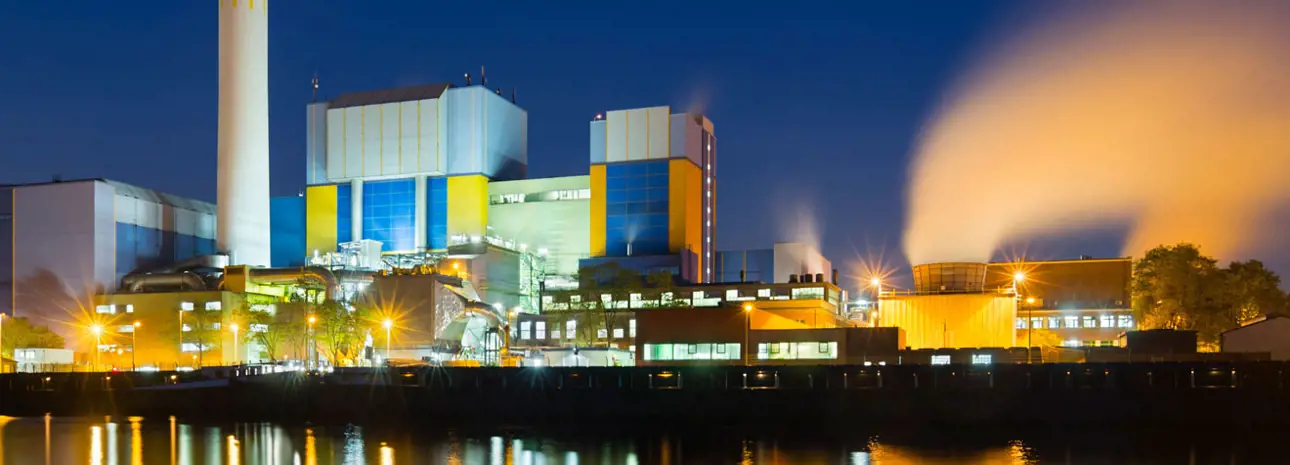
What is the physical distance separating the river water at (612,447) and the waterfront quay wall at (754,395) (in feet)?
10.8

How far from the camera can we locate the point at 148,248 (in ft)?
377

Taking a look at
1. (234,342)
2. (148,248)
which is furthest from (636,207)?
(148,248)

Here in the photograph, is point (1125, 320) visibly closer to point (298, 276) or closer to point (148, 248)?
point (298, 276)

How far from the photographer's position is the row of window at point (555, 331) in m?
97.6

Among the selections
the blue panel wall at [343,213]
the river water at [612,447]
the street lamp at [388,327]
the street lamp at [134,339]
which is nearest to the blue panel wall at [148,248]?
the street lamp at [134,339]

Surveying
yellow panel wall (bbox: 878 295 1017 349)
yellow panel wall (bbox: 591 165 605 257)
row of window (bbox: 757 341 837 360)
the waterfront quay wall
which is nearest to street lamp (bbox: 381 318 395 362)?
the waterfront quay wall

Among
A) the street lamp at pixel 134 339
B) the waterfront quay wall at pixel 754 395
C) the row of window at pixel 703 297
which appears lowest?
the waterfront quay wall at pixel 754 395

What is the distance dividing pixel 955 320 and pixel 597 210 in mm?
41689

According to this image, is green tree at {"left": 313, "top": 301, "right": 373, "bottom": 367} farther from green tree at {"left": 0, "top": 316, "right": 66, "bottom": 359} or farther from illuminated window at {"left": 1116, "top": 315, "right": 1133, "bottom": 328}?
illuminated window at {"left": 1116, "top": 315, "right": 1133, "bottom": 328}

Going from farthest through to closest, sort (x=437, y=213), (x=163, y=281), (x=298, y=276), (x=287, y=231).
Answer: (x=287, y=231) → (x=437, y=213) → (x=163, y=281) → (x=298, y=276)

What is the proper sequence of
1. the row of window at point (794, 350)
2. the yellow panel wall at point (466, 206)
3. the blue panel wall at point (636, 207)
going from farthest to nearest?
1. the yellow panel wall at point (466, 206)
2. the blue panel wall at point (636, 207)
3. the row of window at point (794, 350)

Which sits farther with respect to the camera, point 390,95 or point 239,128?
point 390,95

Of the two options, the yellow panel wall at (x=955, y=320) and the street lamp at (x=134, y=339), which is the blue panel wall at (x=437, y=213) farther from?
the yellow panel wall at (x=955, y=320)

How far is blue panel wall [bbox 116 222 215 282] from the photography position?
111m
